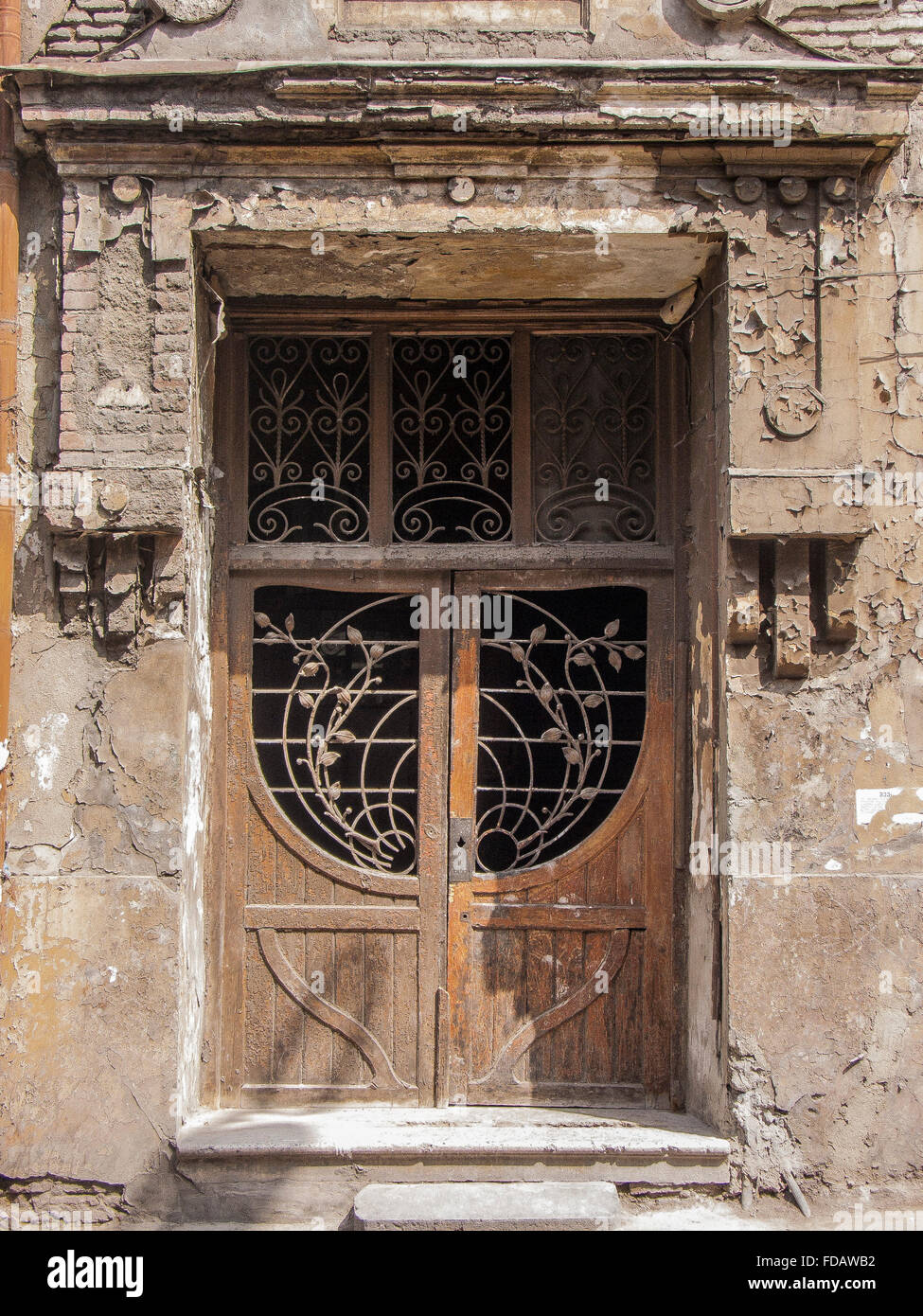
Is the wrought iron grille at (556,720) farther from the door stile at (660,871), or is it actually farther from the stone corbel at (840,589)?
the stone corbel at (840,589)

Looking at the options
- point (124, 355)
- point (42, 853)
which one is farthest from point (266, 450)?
point (42, 853)

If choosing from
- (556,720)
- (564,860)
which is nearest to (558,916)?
(564,860)

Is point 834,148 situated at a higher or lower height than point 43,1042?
higher

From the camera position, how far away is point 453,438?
14.8 feet

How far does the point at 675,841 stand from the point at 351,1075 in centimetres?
152

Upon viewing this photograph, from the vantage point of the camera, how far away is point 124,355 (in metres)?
3.89

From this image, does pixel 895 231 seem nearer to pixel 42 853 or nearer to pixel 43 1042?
pixel 42 853

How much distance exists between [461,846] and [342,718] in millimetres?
677

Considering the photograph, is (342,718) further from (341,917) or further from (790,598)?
(790,598)

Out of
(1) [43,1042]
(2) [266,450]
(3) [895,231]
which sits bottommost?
(1) [43,1042]

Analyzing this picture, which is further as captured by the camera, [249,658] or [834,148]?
[249,658]

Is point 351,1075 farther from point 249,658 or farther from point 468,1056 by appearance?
point 249,658

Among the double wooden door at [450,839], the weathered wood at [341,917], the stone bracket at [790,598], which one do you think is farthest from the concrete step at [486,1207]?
the stone bracket at [790,598]

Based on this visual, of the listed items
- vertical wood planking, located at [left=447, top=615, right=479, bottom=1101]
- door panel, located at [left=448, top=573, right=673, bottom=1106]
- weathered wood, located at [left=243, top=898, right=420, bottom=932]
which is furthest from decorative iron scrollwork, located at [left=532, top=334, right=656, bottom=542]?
weathered wood, located at [left=243, top=898, right=420, bottom=932]
